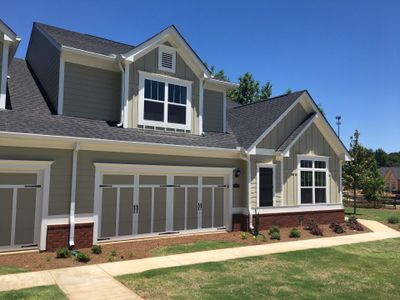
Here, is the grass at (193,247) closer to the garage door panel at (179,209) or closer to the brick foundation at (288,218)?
the garage door panel at (179,209)

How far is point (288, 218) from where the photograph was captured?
17.1 m

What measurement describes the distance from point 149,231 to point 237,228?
4.28m

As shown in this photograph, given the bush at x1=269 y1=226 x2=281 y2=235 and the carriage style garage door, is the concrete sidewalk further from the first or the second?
the carriage style garage door

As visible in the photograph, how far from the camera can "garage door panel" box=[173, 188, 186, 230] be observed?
14.4 meters

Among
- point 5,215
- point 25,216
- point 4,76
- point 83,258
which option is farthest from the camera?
point 4,76

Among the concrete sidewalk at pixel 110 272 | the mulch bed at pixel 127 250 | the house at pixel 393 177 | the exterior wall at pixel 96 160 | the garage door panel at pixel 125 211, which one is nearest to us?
the concrete sidewalk at pixel 110 272

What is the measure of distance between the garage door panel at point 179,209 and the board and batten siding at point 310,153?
217 inches

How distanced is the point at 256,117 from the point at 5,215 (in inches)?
498

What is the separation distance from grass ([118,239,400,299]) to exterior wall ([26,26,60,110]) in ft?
27.0

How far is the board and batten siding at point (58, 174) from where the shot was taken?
11195 millimetres

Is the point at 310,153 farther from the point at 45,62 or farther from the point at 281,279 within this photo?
the point at 45,62

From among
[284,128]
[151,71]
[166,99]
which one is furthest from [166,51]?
[284,128]

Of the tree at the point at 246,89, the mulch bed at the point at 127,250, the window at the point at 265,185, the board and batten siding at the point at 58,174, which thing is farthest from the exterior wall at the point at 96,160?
the tree at the point at 246,89

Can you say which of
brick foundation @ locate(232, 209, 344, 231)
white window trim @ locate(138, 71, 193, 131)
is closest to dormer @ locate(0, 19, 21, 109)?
white window trim @ locate(138, 71, 193, 131)
